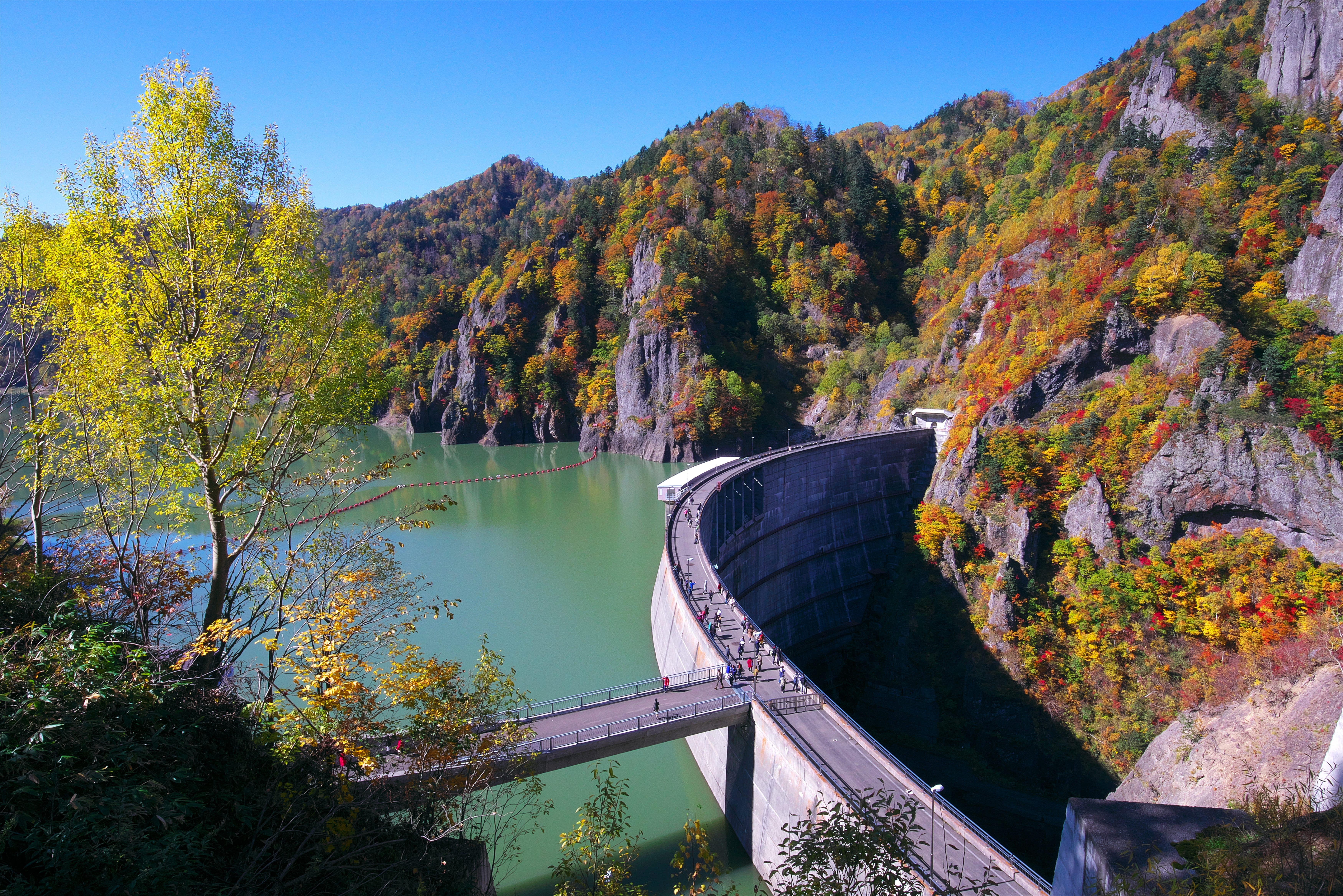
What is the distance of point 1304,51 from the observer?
113 ft

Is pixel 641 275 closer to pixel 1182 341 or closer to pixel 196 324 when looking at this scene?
pixel 1182 341

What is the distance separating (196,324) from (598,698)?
49.8 feet

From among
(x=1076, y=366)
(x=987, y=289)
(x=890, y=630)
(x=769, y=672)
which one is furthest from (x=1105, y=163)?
(x=769, y=672)

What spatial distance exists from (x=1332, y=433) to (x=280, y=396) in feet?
108

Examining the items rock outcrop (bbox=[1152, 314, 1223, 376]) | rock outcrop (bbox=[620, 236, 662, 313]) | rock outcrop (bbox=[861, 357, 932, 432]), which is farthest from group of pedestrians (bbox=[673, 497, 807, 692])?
rock outcrop (bbox=[620, 236, 662, 313])

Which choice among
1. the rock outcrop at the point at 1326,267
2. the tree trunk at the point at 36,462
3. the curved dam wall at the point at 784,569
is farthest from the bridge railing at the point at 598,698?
the rock outcrop at the point at 1326,267

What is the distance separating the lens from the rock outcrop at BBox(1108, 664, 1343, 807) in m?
16.4

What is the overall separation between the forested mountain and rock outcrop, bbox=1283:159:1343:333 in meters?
0.12

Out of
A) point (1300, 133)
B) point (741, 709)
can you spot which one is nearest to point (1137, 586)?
point (741, 709)

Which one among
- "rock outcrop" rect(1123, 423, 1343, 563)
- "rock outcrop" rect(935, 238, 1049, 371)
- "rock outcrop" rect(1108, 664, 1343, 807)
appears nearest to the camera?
"rock outcrop" rect(1108, 664, 1343, 807)

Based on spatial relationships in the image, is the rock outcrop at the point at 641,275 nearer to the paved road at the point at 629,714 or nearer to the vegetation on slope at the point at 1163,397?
the vegetation on slope at the point at 1163,397

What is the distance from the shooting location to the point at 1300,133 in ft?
105

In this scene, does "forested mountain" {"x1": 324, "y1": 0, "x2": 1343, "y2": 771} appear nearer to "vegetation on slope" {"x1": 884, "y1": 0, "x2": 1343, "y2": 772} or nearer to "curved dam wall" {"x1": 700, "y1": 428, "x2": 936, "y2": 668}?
"vegetation on slope" {"x1": 884, "y1": 0, "x2": 1343, "y2": 772}

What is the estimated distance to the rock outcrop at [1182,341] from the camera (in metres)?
28.4
